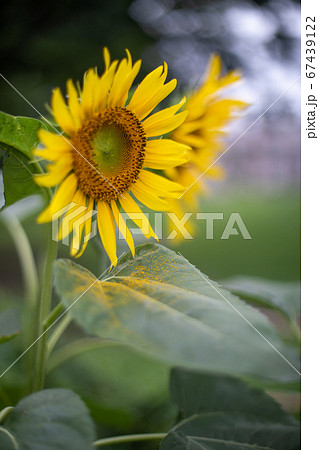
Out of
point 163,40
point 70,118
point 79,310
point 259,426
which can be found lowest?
point 259,426

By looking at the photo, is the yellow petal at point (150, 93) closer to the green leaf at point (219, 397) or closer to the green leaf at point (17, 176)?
the green leaf at point (17, 176)

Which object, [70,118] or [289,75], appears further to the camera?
[289,75]

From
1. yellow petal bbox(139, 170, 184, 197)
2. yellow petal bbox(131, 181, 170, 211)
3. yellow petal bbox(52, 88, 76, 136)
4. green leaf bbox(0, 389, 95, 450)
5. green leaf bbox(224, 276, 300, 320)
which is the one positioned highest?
yellow petal bbox(52, 88, 76, 136)

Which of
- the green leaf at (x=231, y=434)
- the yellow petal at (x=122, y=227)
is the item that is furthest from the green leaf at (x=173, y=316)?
the green leaf at (x=231, y=434)

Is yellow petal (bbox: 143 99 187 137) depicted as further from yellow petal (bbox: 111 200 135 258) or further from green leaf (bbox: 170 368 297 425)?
green leaf (bbox: 170 368 297 425)

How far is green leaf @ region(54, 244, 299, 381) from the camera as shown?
18 centimetres

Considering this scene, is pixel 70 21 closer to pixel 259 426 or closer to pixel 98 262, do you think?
pixel 98 262

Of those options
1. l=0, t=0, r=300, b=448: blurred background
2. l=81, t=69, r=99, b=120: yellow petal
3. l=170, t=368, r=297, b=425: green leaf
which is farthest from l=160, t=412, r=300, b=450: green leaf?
l=81, t=69, r=99, b=120: yellow petal

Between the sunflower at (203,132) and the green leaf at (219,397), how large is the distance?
134 mm

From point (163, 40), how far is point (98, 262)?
0.21 m

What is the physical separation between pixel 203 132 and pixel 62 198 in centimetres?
13

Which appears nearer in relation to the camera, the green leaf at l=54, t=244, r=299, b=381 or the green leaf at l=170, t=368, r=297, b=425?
the green leaf at l=54, t=244, r=299, b=381
